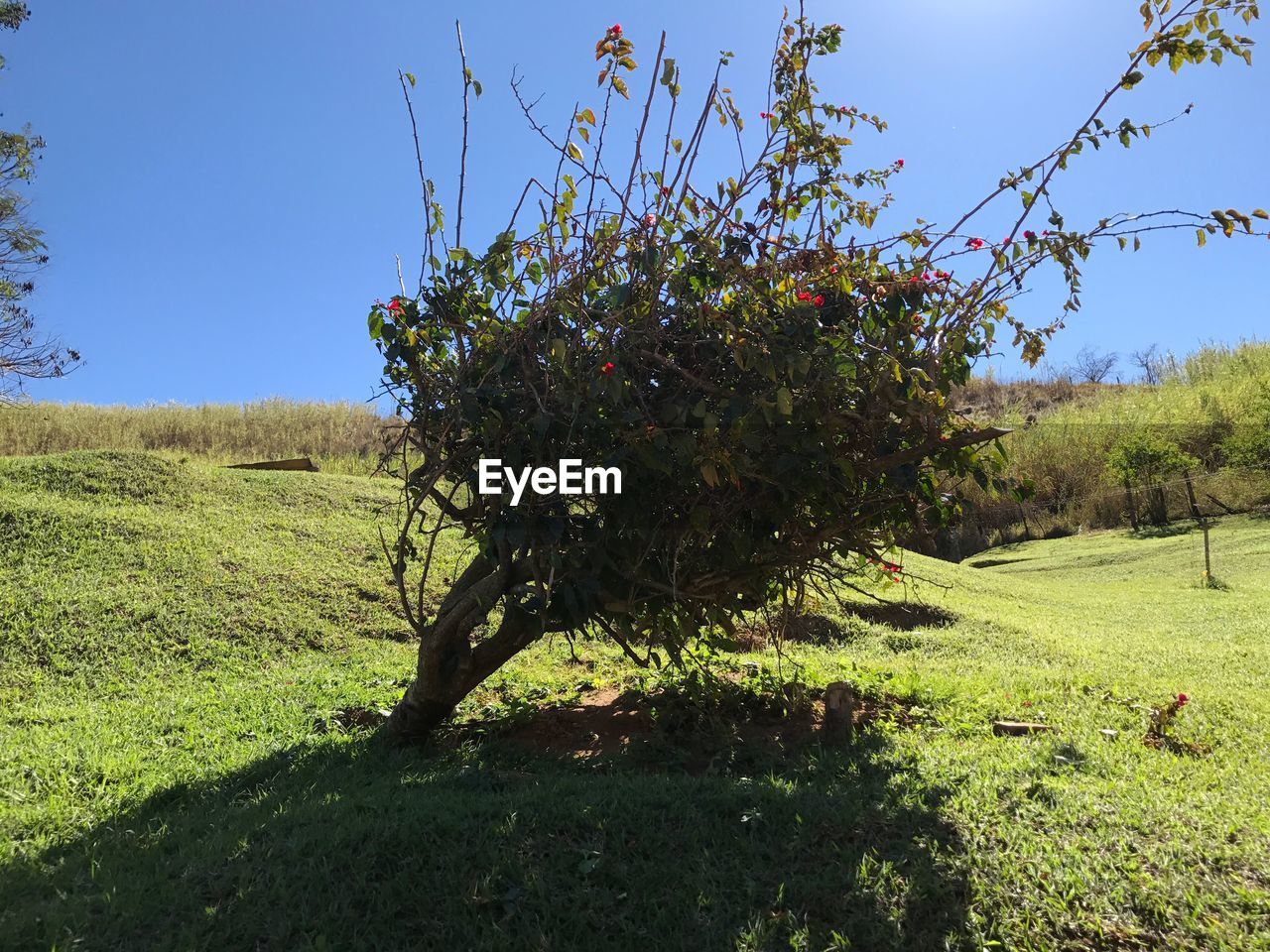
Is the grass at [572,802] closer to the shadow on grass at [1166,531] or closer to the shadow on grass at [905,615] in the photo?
the shadow on grass at [905,615]

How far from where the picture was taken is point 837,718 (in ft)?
15.5

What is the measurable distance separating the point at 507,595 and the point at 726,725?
1.46 metres

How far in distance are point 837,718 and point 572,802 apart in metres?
1.71

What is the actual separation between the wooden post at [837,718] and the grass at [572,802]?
0.16 metres

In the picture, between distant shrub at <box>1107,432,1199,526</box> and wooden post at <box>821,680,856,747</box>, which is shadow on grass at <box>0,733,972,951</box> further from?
distant shrub at <box>1107,432,1199,526</box>

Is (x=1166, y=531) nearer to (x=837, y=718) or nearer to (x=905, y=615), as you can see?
(x=905, y=615)

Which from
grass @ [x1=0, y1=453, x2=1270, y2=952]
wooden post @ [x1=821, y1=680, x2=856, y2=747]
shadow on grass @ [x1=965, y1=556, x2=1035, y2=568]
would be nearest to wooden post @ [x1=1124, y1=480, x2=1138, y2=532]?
shadow on grass @ [x1=965, y1=556, x2=1035, y2=568]

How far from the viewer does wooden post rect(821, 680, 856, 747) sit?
4.69 metres

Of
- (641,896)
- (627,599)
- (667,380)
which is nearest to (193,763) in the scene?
(627,599)

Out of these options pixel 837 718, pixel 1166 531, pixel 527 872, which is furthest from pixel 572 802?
pixel 1166 531

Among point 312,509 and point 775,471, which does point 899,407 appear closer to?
point 775,471

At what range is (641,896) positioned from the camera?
313 centimetres

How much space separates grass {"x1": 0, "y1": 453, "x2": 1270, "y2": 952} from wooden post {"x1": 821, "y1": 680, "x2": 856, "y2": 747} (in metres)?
0.16

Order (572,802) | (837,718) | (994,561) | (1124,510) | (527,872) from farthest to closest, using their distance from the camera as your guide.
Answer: (1124,510) < (994,561) < (837,718) < (572,802) < (527,872)
